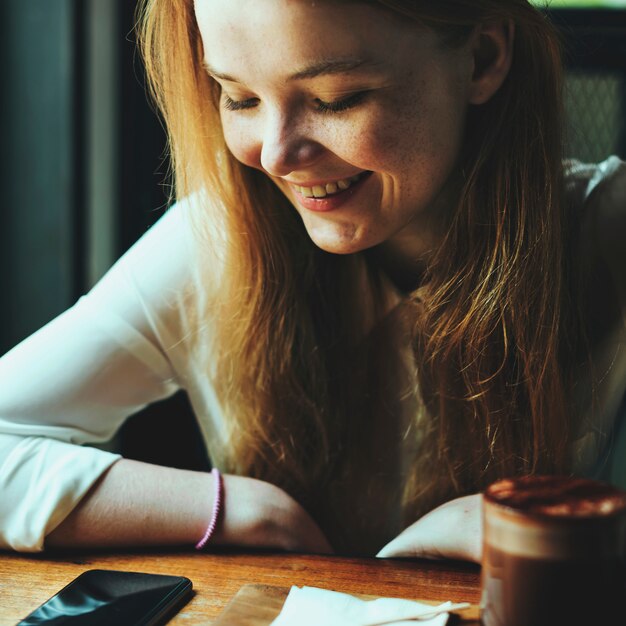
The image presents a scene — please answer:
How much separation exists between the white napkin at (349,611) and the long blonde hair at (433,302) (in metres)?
0.38

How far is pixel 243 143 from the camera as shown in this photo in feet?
3.63

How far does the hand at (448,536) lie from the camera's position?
98cm

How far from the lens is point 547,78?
1.13m

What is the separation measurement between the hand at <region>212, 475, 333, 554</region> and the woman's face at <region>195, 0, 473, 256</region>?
1.12ft

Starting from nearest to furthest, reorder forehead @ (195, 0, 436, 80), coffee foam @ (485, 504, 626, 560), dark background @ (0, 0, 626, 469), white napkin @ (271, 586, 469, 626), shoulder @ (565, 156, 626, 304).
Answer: coffee foam @ (485, 504, 626, 560) < white napkin @ (271, 586, 469, 626) < forehead @ (195, 0, 436, 80) < shoulder @ (565, 156, 626, 304) < dark background @ (0, 0, 626, 469)

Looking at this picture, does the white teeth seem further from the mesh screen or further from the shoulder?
the mesh screen

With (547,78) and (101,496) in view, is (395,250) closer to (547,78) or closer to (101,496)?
(547,78)

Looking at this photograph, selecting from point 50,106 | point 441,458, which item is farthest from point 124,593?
point 50,106

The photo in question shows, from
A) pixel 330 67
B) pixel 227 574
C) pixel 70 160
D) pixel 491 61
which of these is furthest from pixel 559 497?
pixel 70 160

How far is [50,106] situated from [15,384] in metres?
1.00

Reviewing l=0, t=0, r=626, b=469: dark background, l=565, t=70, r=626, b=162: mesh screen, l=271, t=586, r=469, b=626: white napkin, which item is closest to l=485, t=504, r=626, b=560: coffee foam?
l=271, t=586, r=469, b=626: white napkin

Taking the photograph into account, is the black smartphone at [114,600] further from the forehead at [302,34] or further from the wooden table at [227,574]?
the forehead at [302,34]

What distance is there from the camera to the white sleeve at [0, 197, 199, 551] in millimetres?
1071

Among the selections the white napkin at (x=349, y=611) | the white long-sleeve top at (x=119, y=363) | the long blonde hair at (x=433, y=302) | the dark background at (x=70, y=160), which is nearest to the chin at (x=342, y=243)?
the long blonde hair at (x=433, y=302)
